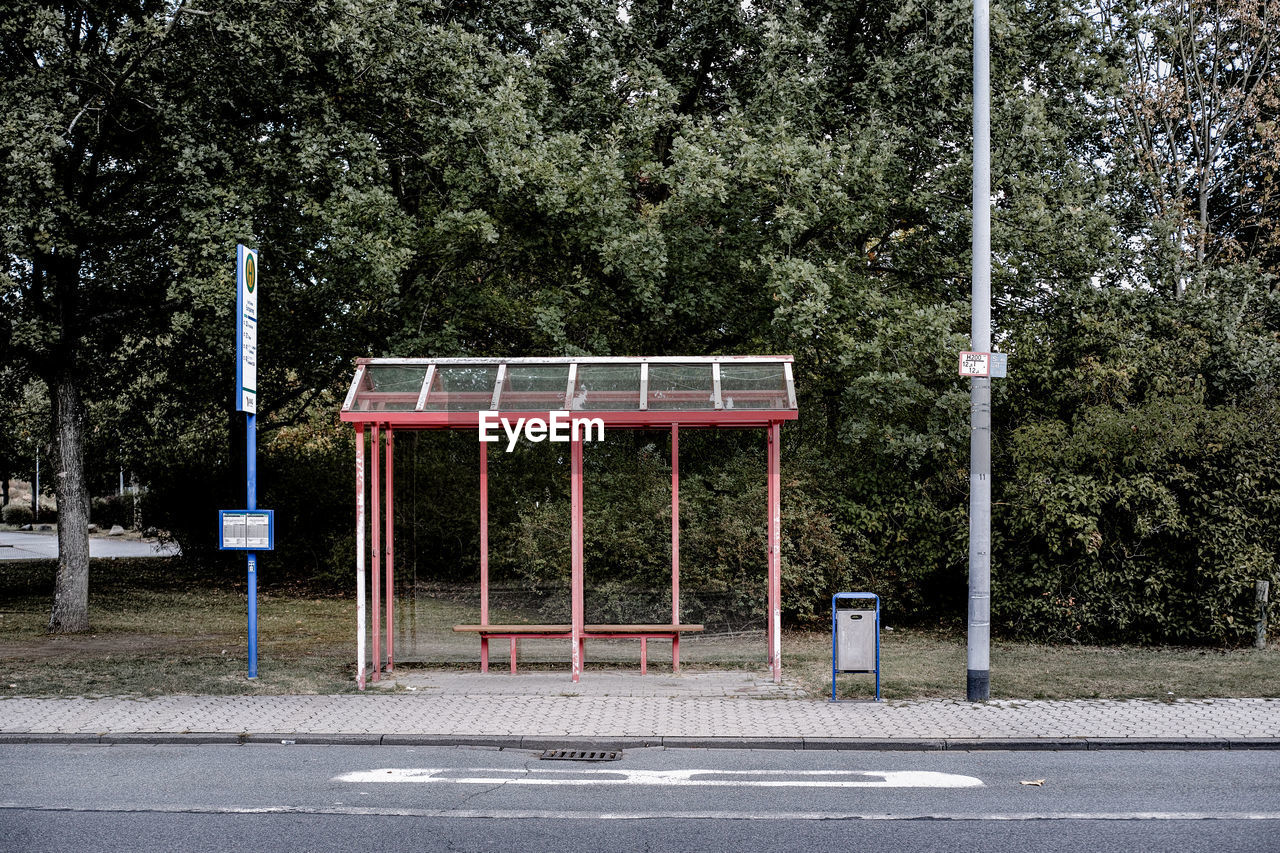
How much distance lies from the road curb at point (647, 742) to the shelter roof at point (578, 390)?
10.8 feet

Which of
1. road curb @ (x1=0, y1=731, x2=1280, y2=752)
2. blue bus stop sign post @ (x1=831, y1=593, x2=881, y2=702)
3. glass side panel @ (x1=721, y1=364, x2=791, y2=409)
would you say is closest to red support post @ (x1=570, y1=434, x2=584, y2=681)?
glass side panel @ (x1=721, y1=364, x2=791, y2=409)

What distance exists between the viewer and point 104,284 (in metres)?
16.3

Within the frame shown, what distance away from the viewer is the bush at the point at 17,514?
5753 cm

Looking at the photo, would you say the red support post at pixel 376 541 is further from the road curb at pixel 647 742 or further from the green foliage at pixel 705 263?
the road curb at pixel 647 742

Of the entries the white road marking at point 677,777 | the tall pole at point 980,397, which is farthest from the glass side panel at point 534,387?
the white road marking at point 677,777

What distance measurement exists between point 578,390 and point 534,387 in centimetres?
45

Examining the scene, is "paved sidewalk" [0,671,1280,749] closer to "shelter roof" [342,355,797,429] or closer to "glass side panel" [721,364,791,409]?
"shelter roof" [342,355,797,429]

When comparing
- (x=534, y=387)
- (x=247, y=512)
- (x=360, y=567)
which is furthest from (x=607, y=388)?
(x=247, y=512)

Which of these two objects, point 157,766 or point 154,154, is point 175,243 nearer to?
point 154,154

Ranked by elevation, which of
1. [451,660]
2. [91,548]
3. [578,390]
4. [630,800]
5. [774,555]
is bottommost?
[91,548]

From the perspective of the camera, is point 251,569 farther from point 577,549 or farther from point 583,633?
point 583,633

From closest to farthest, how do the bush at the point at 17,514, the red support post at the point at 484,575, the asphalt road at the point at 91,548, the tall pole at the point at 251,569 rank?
the tall pole at the point at 251,569 < the red support post at the point at 484,575 < the asphalt road at the point at 91,548 < the bush at the point at 17,514

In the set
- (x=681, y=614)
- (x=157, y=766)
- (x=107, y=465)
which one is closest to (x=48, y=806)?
(x=157, y=766)

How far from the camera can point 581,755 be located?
324 inches
